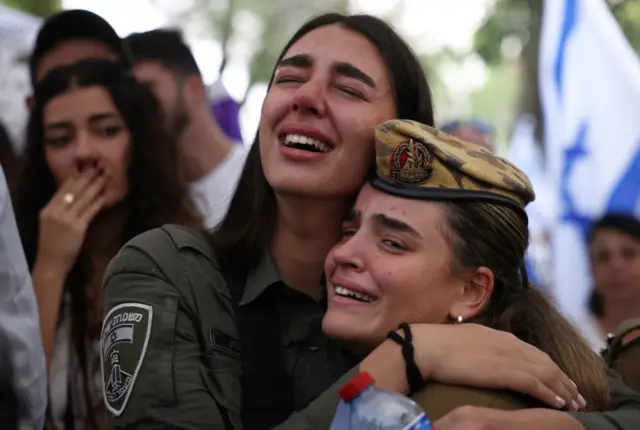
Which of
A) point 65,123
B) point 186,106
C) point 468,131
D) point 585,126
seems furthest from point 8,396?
point 468,131

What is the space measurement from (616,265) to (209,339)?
3.74 meters

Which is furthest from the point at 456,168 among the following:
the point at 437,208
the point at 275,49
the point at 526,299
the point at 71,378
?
the point at 275,49

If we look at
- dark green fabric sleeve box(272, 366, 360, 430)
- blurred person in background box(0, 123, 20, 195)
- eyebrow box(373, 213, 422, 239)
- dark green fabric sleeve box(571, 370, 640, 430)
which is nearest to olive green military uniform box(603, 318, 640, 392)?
dark green fabric sleeve box(571, 370, 640, 430)

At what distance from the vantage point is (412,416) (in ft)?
7.45

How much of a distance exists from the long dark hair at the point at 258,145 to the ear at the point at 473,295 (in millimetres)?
621

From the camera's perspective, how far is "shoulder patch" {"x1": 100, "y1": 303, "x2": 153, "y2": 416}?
2.68 metres

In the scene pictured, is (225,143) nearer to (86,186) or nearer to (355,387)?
(86,186)

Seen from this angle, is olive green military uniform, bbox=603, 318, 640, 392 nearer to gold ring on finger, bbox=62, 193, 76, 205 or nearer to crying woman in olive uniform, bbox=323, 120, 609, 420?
crying woman in olive uniform, bbox=323, 120, 609, 420

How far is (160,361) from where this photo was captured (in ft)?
8.84

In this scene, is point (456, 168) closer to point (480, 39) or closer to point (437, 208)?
point (437, 208)

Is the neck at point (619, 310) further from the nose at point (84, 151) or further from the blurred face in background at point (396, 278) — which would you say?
the blurred face in background at point (396, 278)

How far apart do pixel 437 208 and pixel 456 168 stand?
0.38 feet

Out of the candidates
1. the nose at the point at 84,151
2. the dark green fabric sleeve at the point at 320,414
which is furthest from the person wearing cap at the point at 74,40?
the dark green fabric sleeve at the point at 320,414

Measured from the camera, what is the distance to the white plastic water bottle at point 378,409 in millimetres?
2252
